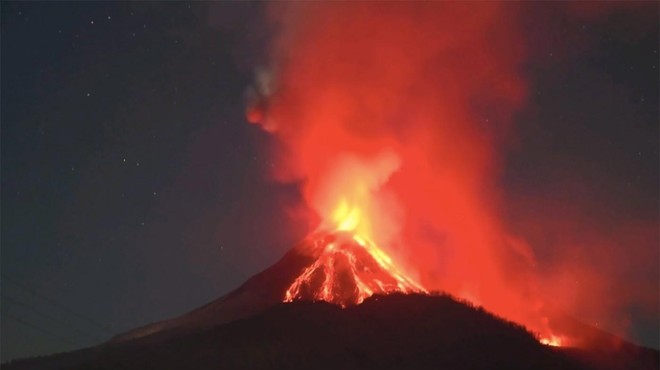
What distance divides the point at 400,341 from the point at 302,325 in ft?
27.4

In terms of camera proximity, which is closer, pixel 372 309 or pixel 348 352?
pixel 348 352

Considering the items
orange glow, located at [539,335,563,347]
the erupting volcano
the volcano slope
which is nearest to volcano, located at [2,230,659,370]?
the volcano slope

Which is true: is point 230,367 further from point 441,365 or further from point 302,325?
point 441,365

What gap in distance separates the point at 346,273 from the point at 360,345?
97.1 feet

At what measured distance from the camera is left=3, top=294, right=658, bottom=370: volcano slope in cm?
5494

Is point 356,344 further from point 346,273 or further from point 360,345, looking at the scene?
point 346,273

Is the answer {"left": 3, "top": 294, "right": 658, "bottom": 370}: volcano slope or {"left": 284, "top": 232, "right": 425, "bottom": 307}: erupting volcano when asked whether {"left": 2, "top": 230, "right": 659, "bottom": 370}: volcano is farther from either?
{"left": 284, "top": 232, "right": 425, "bottom": 307}: erupting volcano

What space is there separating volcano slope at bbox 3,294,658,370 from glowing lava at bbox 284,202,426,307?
12272mm

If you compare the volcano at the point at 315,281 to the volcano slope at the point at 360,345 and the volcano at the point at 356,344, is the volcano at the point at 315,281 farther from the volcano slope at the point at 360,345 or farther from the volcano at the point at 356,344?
the volcano slope at the point at 360,345

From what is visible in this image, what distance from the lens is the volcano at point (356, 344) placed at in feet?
181

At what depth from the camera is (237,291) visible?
315ft

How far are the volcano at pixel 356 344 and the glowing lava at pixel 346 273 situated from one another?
0.73m

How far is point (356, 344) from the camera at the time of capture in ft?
194

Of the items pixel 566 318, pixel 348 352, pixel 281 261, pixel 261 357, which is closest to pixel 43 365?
pixel 261 357
